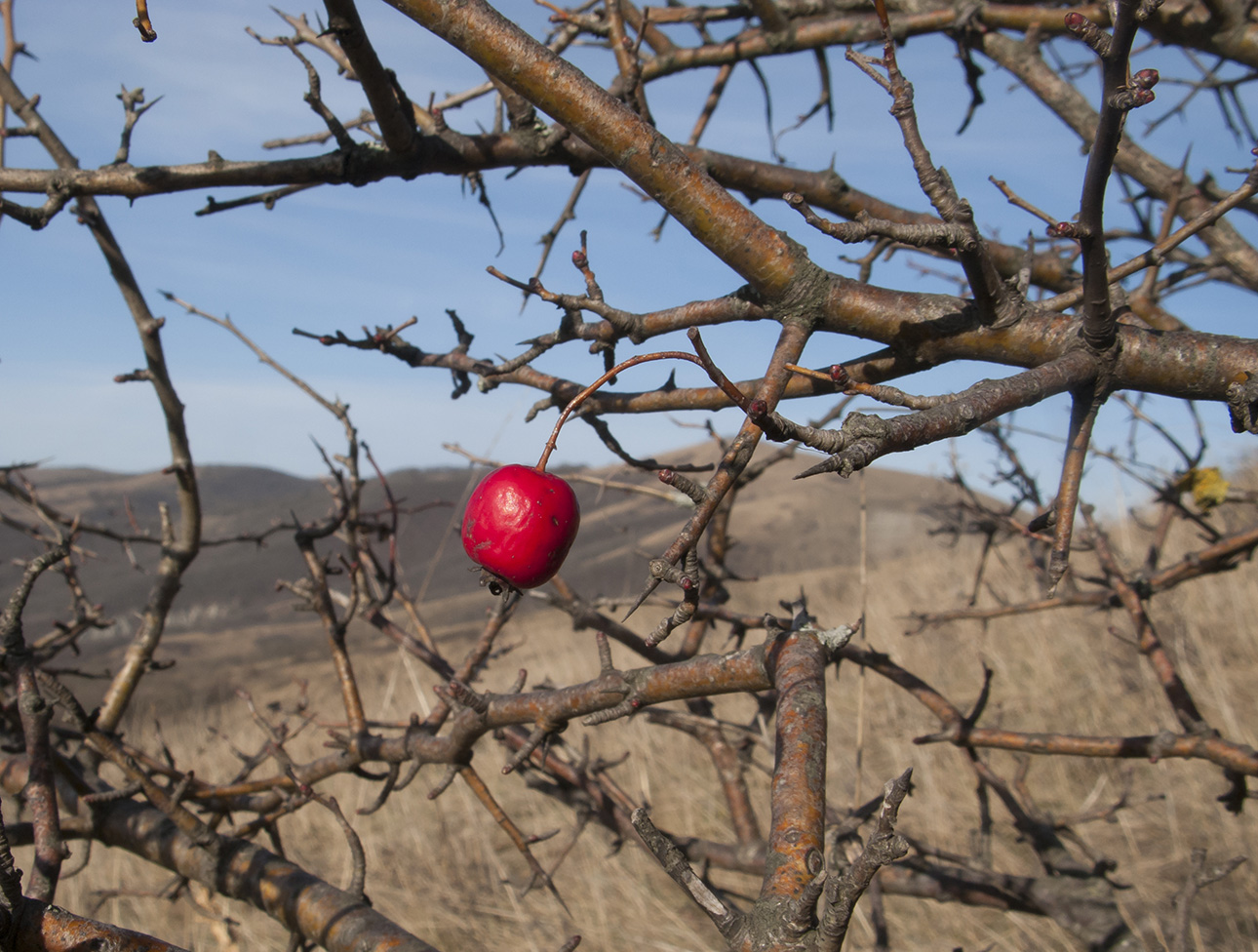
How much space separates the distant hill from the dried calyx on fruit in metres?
10.9

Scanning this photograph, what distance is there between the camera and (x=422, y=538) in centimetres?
1927

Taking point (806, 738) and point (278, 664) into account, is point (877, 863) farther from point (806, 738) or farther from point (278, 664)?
point (278, 664)

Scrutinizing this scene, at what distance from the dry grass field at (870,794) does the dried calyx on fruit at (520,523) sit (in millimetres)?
1183

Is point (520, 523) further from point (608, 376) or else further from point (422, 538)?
point (422, 538)

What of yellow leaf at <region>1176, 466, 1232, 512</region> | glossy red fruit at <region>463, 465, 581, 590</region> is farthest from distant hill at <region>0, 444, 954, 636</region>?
glossy red fruit at <region>463, 465, 581, 590</region>

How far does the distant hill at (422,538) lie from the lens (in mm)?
14422

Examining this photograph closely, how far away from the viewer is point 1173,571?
6.36 ft

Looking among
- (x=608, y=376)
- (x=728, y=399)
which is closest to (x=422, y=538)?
(x=728, y=399)

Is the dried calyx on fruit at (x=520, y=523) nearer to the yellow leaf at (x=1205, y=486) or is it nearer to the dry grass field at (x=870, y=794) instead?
the dry grass field at (x=870, y=794)

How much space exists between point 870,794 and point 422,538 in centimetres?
1471

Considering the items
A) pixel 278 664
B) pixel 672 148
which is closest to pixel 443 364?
pixel 672 148

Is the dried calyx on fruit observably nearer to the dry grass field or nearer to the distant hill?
the dry grass field

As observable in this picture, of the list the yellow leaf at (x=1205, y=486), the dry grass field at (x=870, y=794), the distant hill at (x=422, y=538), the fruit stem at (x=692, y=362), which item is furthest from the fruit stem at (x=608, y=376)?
the distant hill at (x=422, y=538)

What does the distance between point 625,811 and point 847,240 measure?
1.51 metres
